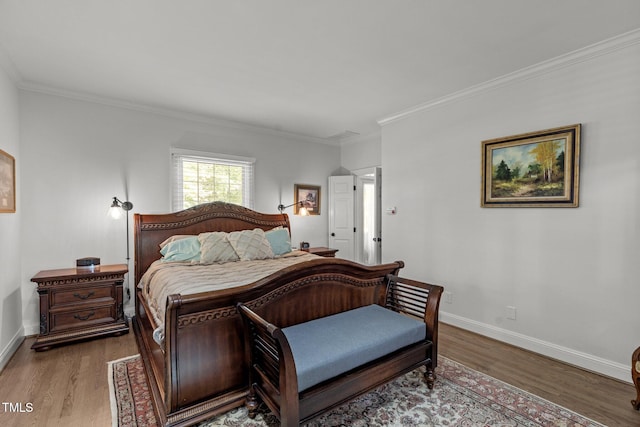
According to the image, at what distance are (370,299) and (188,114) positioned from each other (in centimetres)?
342

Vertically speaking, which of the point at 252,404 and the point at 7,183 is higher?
the point at 7,183

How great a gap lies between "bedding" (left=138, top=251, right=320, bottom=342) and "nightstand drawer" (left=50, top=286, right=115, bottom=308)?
316 mm

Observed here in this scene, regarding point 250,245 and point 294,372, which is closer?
point 294,372

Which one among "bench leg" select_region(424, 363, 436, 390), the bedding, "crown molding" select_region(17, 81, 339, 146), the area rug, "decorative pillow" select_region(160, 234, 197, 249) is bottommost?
the area rug

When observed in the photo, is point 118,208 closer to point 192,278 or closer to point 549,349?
point 192,278

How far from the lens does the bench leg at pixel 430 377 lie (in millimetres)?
2301

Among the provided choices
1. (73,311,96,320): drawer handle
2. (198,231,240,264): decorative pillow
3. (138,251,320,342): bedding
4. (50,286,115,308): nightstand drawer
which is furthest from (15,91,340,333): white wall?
(198,231,240,264): decorative pillow

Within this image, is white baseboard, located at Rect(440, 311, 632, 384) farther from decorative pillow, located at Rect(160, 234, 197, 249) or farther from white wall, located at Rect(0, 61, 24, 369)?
white wall, located at Rect(0, 61, 24, 369)

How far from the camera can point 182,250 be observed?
3.39 meters

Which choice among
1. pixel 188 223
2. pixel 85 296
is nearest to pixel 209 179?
pixel 188 223

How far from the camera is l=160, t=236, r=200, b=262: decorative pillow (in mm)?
3354

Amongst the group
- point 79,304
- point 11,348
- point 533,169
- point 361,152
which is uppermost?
point 361,152

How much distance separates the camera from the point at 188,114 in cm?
416

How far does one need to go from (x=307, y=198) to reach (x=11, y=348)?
3.97m
